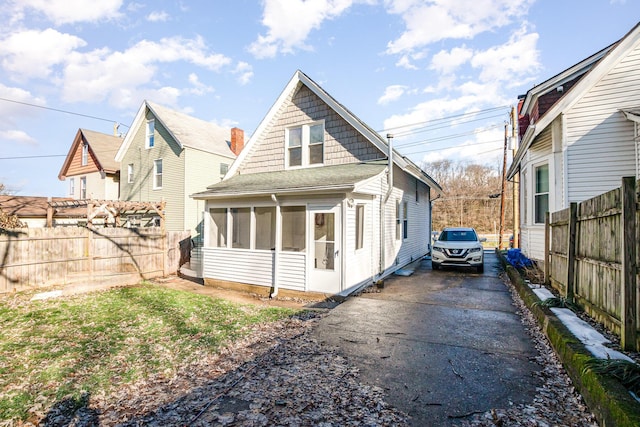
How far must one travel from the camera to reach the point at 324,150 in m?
11.6

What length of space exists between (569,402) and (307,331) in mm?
3996

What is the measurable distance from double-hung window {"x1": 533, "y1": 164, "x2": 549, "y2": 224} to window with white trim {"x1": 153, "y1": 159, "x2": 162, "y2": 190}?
1914 centimetres

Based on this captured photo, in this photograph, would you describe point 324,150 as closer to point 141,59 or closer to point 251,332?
point 251,332

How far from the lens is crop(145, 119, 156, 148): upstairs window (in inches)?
770

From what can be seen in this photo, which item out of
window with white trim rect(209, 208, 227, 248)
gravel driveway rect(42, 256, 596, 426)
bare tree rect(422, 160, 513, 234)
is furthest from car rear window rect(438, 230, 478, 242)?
bare tree rect(422, 160, 513, 234)

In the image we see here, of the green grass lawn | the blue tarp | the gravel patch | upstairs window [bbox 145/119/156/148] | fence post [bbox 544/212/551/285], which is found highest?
upstairs window [bbox 145/119/156/148]

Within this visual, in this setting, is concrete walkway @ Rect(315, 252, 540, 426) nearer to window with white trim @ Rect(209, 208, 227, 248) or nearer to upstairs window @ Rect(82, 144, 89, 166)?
window with white trim @ Rect(209, 208, 227, 248)

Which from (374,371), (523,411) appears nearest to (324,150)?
(374,371)

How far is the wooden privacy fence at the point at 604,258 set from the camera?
354cm

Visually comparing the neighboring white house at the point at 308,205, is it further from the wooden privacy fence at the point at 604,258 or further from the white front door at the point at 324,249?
the wooden privacy fence at the point at 604,258

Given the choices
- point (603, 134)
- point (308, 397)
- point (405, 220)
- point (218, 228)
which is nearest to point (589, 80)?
point (603, 134)

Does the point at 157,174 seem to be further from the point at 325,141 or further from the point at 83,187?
the point at 325,141

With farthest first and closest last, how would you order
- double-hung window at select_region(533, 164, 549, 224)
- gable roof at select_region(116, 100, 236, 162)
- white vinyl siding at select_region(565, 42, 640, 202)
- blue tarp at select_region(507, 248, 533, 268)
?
gable roof at select_region(116, 100, 236, 162) → blue tarp at select_region(507, 248, 533, 268) → double-hung window at select_region(533, 164, 549, 224) → white vinyl siding at select_region(565, 42, 640, 202)

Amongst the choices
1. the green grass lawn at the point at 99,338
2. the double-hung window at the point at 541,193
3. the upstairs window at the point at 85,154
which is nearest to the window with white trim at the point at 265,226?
the green grass lawn at the point at 99,338
